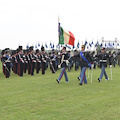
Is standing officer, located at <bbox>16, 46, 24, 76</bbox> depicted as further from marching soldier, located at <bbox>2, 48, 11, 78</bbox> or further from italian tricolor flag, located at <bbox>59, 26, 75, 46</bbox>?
italian tricolor flag, located at <bbox>59, 26, 75, 46</bbox>

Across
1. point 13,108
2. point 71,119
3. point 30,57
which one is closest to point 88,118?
point 71,119

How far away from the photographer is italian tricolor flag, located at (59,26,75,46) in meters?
15.9

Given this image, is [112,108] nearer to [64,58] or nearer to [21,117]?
[21,117]

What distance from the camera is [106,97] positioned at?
30.1ft

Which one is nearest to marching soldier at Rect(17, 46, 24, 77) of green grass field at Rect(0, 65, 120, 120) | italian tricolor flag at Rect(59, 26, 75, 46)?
italian tricolor flag at Rect(59, 26, 75, 46)

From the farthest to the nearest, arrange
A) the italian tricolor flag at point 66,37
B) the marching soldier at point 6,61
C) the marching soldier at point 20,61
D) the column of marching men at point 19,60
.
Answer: the marching soldier at point 20,61 < the column of marching men at point 19,60 < the marching soldier at point 6,61 < the italian tricolor flag at point 66,37

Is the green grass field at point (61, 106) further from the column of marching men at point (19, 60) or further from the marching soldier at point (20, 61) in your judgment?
the marching soldier at point (20, 61)

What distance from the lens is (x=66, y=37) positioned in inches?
632

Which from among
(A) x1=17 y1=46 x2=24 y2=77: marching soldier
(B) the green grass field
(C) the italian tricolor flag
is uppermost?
(C) the italian tricolor flag

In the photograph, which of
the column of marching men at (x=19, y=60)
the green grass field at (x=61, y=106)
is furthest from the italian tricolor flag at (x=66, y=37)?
the green grass field at (x=61, y=106)

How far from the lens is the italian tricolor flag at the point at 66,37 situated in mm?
15912

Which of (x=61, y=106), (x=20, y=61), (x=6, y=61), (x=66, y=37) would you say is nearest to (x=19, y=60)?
(x=20, y=61)

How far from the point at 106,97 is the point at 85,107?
5.77 ft

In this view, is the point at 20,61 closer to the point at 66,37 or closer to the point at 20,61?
the point at 20,61
